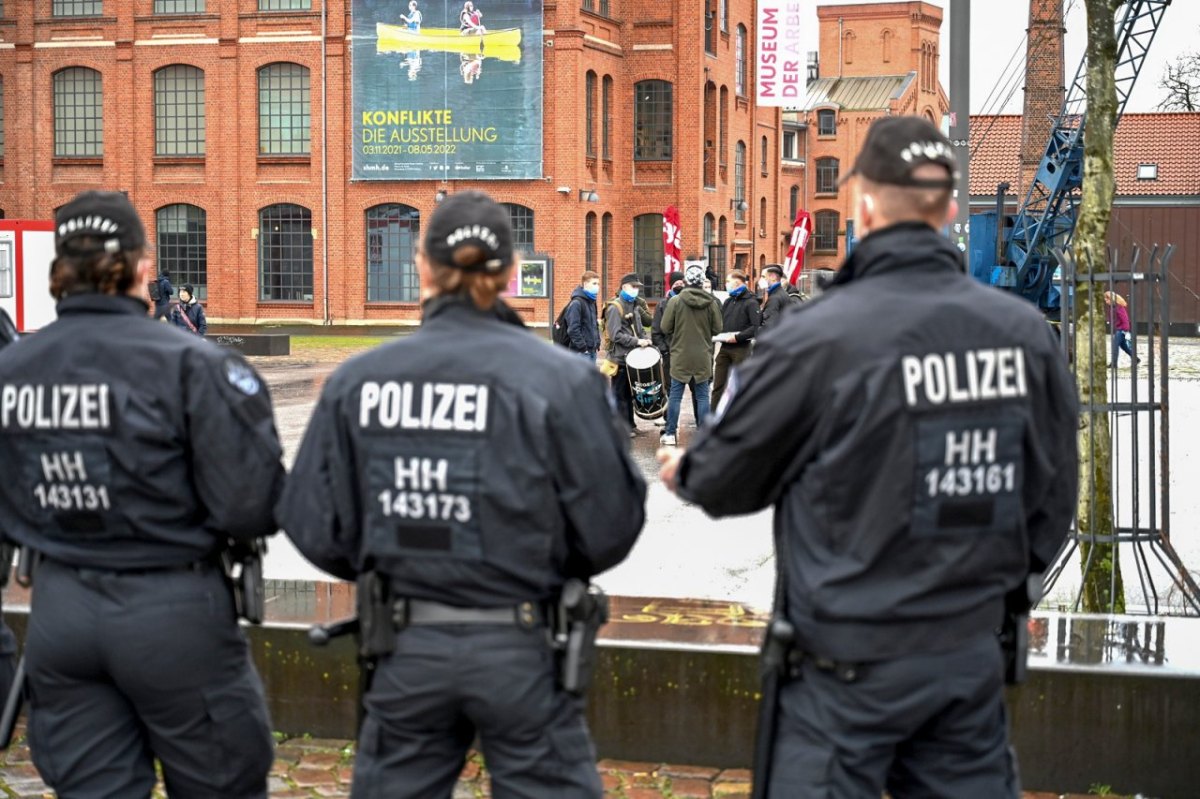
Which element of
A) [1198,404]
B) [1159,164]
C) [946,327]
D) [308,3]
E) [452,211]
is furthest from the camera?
[1159,164]

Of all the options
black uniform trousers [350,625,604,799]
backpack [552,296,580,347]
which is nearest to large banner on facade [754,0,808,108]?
backpack [552,296,580,347]

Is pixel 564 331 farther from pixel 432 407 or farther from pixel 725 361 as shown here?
pixel 432 407

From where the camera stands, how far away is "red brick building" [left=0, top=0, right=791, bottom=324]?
149 feet

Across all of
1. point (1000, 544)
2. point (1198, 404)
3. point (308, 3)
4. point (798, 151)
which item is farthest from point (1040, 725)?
point (798, 151)

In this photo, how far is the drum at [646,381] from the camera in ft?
56.5

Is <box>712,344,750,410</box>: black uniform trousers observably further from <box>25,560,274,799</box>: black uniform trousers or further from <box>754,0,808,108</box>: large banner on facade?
<box>754,0,808,108</box>: large banner on facade

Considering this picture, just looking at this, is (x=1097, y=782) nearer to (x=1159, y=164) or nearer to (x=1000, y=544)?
(x=1000, y=544)

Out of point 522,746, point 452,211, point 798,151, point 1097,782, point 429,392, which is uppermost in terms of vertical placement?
point 798,151

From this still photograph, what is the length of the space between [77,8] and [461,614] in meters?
48.0

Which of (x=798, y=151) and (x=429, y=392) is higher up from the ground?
(x=798, y=151)

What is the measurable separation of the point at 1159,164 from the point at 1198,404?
3339cm

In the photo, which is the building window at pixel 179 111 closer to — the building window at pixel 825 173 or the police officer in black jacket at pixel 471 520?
the building window at pixel 825 173

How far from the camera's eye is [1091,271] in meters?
7.38

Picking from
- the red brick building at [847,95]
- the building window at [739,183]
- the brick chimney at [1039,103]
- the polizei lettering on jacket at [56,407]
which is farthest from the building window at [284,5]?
the polizei lettering on jacket at [56,407]
